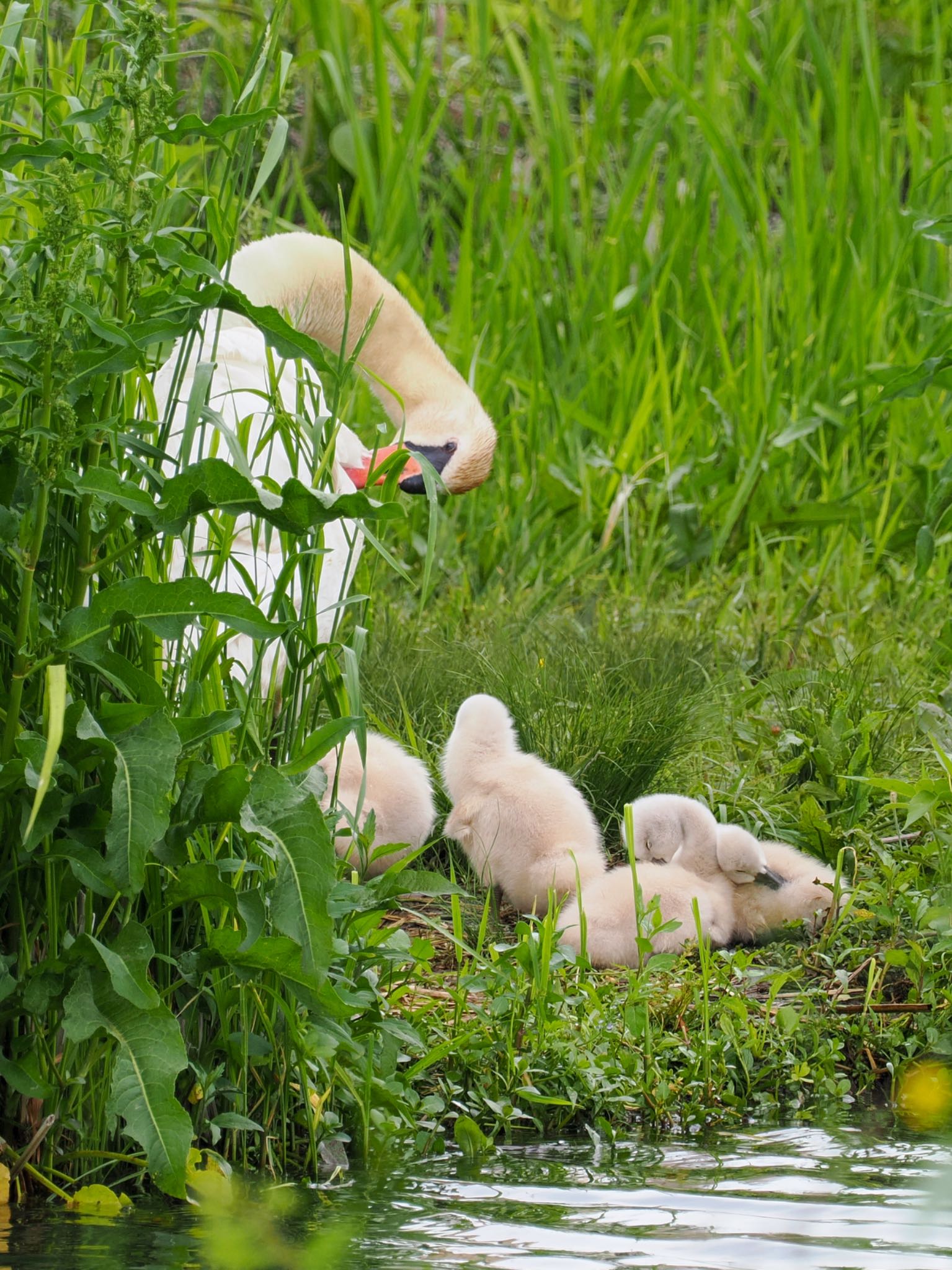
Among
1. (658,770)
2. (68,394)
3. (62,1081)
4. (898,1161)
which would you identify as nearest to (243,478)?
(68,394)

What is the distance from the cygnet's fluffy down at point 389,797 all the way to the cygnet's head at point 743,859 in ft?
2.10

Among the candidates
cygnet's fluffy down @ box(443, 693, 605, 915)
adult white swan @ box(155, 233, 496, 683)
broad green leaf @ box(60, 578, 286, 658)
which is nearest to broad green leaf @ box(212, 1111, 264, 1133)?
broad green leaf @ box(60, 578, 286, 658)

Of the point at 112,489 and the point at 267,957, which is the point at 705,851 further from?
the point at 112,489

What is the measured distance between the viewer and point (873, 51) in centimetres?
825

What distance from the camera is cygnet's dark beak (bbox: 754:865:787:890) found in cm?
342

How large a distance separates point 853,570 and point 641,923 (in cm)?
286

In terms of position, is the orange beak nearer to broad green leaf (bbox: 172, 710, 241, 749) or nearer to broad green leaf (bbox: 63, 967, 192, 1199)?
broad green leaf (bbox: 172, 710, 241, 749)

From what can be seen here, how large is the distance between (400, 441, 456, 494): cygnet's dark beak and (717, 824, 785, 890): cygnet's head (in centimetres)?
174

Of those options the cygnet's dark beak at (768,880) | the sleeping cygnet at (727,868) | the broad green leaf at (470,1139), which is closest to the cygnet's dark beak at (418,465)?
the sleeping cygnet at (727,868)

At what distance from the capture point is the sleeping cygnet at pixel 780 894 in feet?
11.2

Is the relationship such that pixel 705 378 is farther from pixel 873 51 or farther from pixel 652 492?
pixel 873 51

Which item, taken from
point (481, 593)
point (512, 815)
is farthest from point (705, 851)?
point (481, 593)

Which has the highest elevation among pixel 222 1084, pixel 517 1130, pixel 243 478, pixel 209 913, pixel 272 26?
pixel 272 26

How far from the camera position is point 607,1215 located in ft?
7.54
